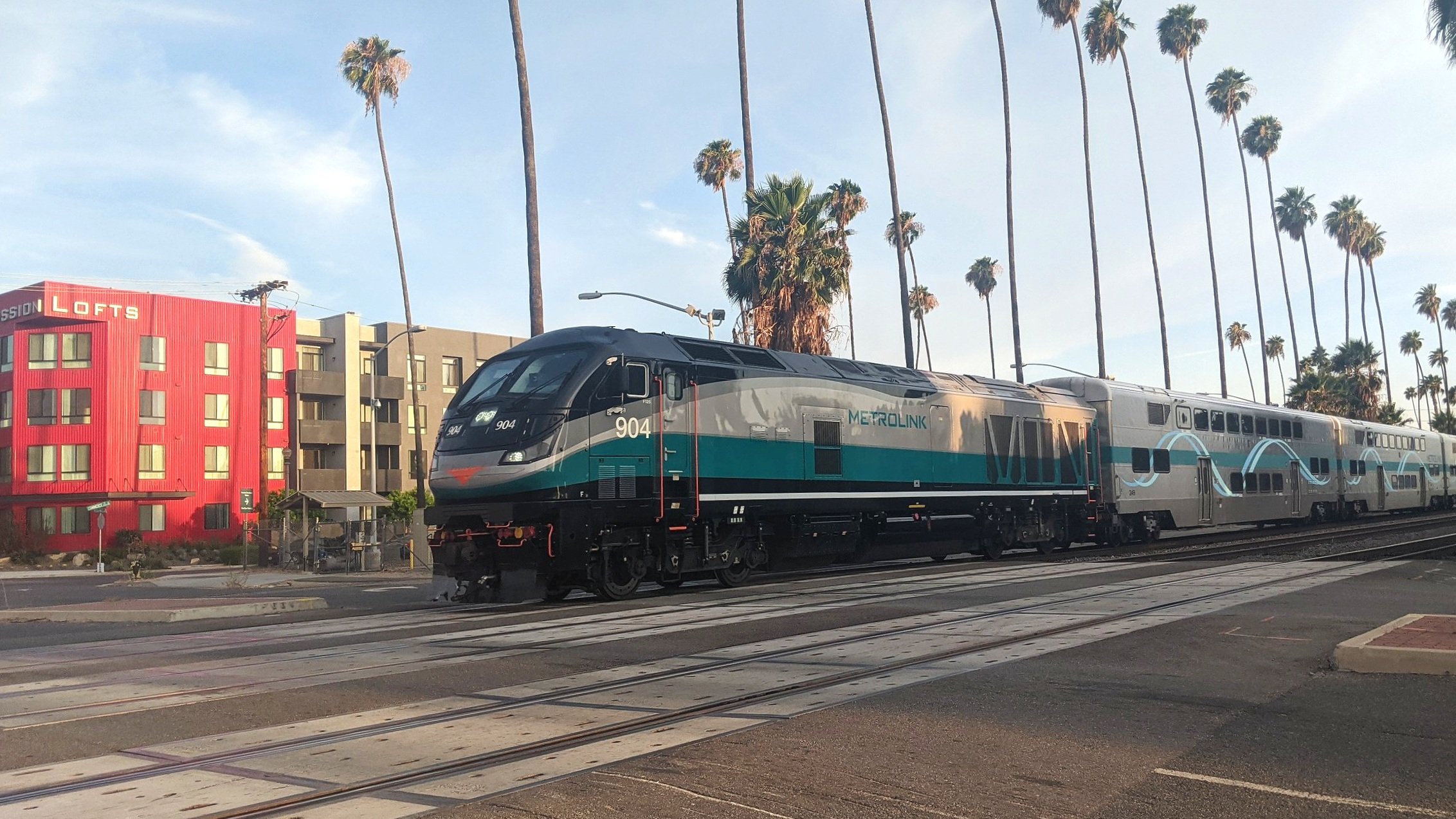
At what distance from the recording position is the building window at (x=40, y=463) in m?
50.0

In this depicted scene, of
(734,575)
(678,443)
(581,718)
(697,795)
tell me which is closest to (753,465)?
(678,443)

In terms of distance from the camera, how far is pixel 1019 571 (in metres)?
20.4

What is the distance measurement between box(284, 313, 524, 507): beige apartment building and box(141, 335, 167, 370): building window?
6.52 metres

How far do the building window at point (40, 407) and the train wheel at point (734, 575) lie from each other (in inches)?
1723

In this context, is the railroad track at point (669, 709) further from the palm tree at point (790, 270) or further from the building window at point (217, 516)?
the building window at point (217, 516)

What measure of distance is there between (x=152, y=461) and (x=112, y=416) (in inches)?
107

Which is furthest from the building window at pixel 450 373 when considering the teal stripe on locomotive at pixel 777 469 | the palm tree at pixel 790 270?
the teal stripe on locomotive at pixel 777 469

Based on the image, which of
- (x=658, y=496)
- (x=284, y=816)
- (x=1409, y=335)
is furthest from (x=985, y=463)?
(x=1409, y=335)

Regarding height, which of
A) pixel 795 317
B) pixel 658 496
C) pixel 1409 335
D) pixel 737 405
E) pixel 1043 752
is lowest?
pixel 1043 752

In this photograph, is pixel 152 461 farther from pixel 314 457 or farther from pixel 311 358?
pixel 311 358

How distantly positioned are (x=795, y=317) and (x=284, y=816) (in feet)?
101

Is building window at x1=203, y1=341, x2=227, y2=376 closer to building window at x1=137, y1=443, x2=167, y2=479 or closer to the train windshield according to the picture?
building window at x1=137, y1=443, x2=167, y2=479

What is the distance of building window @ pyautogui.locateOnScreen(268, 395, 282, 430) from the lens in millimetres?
57062

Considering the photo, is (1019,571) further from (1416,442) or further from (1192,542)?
(1416,442)
